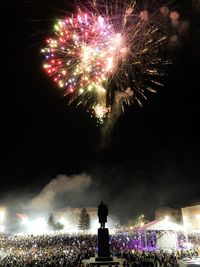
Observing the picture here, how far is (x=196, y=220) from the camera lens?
207ft

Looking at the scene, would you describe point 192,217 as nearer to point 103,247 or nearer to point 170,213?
point 170,213

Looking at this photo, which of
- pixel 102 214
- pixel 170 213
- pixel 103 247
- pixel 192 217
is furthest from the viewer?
pixel 170 213

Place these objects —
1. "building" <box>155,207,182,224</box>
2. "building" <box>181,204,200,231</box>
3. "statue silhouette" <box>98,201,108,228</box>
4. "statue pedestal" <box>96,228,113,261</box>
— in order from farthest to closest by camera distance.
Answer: "building" <box>155,207,182,224</box>, "building" <box>181,204,200,231</box>, "statue silhouette" <box>98,201,108,228</box>, "statue pedestal" <box>96,228,113,261</box>

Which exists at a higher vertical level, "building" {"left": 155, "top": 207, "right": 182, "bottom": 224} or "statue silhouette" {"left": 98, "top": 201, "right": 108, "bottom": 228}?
"building" {"left": 155, "top": 207, "right": 182, "bottom": 224}

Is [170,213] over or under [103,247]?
over

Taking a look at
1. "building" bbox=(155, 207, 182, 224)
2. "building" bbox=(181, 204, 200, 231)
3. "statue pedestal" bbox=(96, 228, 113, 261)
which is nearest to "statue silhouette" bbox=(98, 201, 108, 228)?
"statue pedestal" bbox=(96, 228, 113, 261)

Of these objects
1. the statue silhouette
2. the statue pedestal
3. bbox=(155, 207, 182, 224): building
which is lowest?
the statue pedestal

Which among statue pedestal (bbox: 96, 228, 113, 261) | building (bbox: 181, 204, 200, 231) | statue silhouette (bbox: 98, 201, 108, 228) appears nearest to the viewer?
statue pedestal (bbox: 96, 228, 113, 261)

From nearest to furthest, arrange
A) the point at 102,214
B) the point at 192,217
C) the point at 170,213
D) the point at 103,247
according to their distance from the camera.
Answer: the point at 103,247 < the point at 102,214 < the point at 192,217 < the point at 170,213

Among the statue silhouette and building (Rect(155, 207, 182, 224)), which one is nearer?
the statue silhouette

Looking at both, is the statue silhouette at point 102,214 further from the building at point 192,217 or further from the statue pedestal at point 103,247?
the building at point 192,217

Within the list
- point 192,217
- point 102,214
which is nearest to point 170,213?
point 192,217

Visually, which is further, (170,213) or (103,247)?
(170,213)

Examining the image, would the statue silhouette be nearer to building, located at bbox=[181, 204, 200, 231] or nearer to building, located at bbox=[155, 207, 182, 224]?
building, located at bbox=[181, 204, 200, 231]
